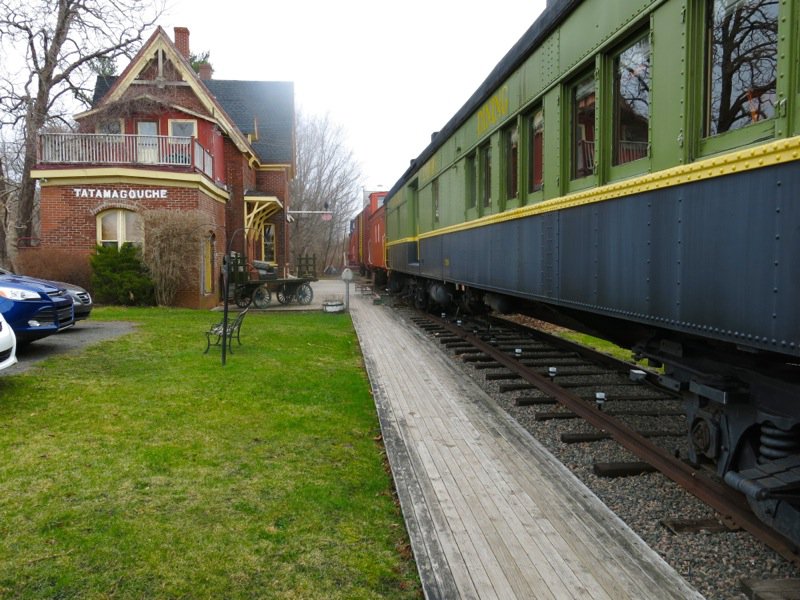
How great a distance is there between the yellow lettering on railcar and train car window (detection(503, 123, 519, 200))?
0.19 meters

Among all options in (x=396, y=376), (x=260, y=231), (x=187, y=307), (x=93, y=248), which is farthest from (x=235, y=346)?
(x=260, y=231)

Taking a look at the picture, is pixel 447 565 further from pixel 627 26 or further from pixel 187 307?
pixel 187 307

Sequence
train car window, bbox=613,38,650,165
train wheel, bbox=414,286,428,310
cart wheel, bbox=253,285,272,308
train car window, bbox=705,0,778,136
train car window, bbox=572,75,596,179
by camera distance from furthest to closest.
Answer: cart wheel, bbox=253,285,272,308 → train wheel, bbox=414,286,428,310 → train car window, bbox=572,75,596,179 → train car window, bbox=613,38,650,165 → train car window, bbox=705,0,778,136

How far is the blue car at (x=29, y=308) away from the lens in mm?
7547

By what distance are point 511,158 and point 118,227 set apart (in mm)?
12836

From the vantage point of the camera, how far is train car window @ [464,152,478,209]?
7.92 meters

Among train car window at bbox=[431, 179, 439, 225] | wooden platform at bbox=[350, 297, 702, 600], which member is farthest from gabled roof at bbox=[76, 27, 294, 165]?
wooden platform at bbox=[350, 297, 702, 600]

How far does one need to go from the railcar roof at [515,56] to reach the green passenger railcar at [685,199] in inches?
1.1

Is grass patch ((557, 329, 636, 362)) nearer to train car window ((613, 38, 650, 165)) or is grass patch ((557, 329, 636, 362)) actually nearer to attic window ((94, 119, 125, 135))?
A: train car window ((613, 38, 650, 165))

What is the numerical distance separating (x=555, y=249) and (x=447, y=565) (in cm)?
267

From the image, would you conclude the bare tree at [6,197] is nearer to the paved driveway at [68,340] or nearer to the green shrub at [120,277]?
→ the green shrub at [120,277]

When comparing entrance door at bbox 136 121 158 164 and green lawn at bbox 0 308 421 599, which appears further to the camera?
entrance door at bbox 136 121 158 164

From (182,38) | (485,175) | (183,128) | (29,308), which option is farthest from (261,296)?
(182,38)

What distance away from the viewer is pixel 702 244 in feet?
9.46
